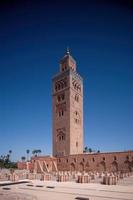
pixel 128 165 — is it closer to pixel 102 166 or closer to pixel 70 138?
pixel 102 166

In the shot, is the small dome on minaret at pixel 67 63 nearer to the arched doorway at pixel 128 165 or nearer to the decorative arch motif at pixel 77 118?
the decorative arch motif at pixel 77 118

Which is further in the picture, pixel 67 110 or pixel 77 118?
pixel 77 118

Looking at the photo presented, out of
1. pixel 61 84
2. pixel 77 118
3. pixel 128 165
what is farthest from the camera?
pixel 61 84

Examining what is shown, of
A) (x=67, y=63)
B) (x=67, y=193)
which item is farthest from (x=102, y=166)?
(x=67, y=193)

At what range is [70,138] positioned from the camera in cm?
4303

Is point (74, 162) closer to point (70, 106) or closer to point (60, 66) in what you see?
point (70, 106)

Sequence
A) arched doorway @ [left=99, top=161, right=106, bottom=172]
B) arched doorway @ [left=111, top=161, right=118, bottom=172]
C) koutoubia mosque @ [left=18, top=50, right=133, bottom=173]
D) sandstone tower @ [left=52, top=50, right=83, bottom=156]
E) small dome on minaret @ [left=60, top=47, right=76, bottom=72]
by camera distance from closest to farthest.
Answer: arched doorway @ [left=111, top=161, right=118, bottom=172] → koutoubia mosque @ [left=18, top=50, right=133, bottom=173] → arched doorway @ [left=99, top=161, right=106, bottom=172] → sandstone tower @ [left=52, top=50, right=83, bottom=156] → small dome on minaret @ [left=60, top=47, right=76, bottom=72]

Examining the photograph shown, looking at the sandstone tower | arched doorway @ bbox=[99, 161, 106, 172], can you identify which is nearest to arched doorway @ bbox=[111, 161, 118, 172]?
arched doorway @ bbox=[99, 161, 106, 172]

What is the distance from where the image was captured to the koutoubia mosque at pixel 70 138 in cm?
3672

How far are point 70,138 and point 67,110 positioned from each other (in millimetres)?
4812

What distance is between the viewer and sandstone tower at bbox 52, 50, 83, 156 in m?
43.8

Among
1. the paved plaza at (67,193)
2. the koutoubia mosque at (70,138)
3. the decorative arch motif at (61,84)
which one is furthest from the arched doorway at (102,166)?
the paved plaza at (67,193)

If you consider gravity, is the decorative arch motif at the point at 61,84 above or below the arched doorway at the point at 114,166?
above

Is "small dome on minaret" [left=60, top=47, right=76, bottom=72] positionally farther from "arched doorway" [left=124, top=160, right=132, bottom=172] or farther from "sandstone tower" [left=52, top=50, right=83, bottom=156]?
"arched doorway" [left=124, top=160, right=132, bottom=172]
